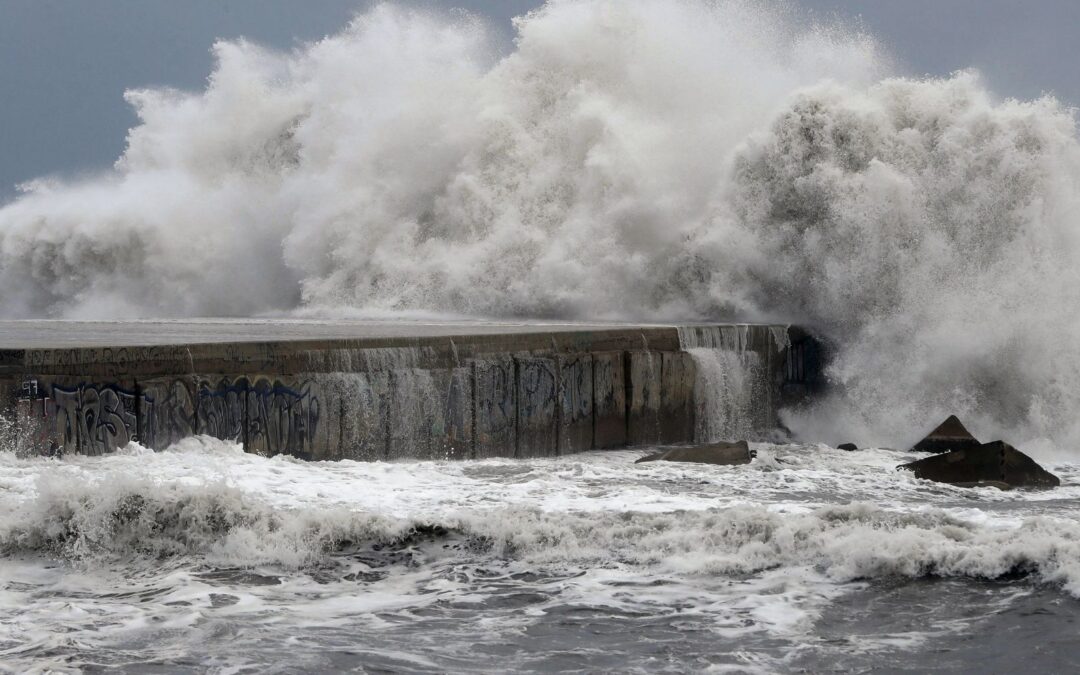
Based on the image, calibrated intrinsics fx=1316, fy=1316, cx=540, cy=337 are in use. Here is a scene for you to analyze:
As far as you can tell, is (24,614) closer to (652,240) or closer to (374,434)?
(374,434)

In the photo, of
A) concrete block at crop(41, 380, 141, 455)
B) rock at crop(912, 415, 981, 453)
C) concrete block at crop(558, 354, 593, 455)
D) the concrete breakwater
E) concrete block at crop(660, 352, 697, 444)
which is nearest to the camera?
concrete block at crop(41, 380, 141, 455)

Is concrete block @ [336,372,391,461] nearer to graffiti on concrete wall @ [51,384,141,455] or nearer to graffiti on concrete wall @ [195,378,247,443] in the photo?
graffiti on concrete wall @ [195,378,247,443]

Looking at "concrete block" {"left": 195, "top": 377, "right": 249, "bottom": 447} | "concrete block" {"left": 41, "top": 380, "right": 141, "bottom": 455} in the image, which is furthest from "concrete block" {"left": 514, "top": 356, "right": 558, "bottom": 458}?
"concrete block" {"left": 41, "top": 380, "right": 141, "bottom": 455}

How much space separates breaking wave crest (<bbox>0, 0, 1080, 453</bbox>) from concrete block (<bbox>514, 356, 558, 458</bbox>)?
4.11m

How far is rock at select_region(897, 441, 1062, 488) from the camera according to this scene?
1015 cm

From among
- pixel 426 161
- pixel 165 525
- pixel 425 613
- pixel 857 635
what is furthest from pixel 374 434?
pixel 426 161

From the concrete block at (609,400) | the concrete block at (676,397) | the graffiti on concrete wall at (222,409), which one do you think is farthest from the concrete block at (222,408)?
the concrete block at (676,397)

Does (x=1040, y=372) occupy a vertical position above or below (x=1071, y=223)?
below

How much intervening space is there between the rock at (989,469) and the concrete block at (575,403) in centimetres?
306

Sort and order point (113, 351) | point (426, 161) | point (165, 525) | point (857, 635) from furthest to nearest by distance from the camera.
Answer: point (426, 161), point (113, 351), point (165, 525), point (857, 635)

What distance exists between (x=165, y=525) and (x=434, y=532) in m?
1.48

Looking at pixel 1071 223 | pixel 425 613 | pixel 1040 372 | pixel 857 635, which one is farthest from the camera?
pixel 1071 223

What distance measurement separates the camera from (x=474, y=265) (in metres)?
20.3

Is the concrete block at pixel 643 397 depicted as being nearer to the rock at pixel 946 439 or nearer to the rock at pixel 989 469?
the rock at pixel 946 439
